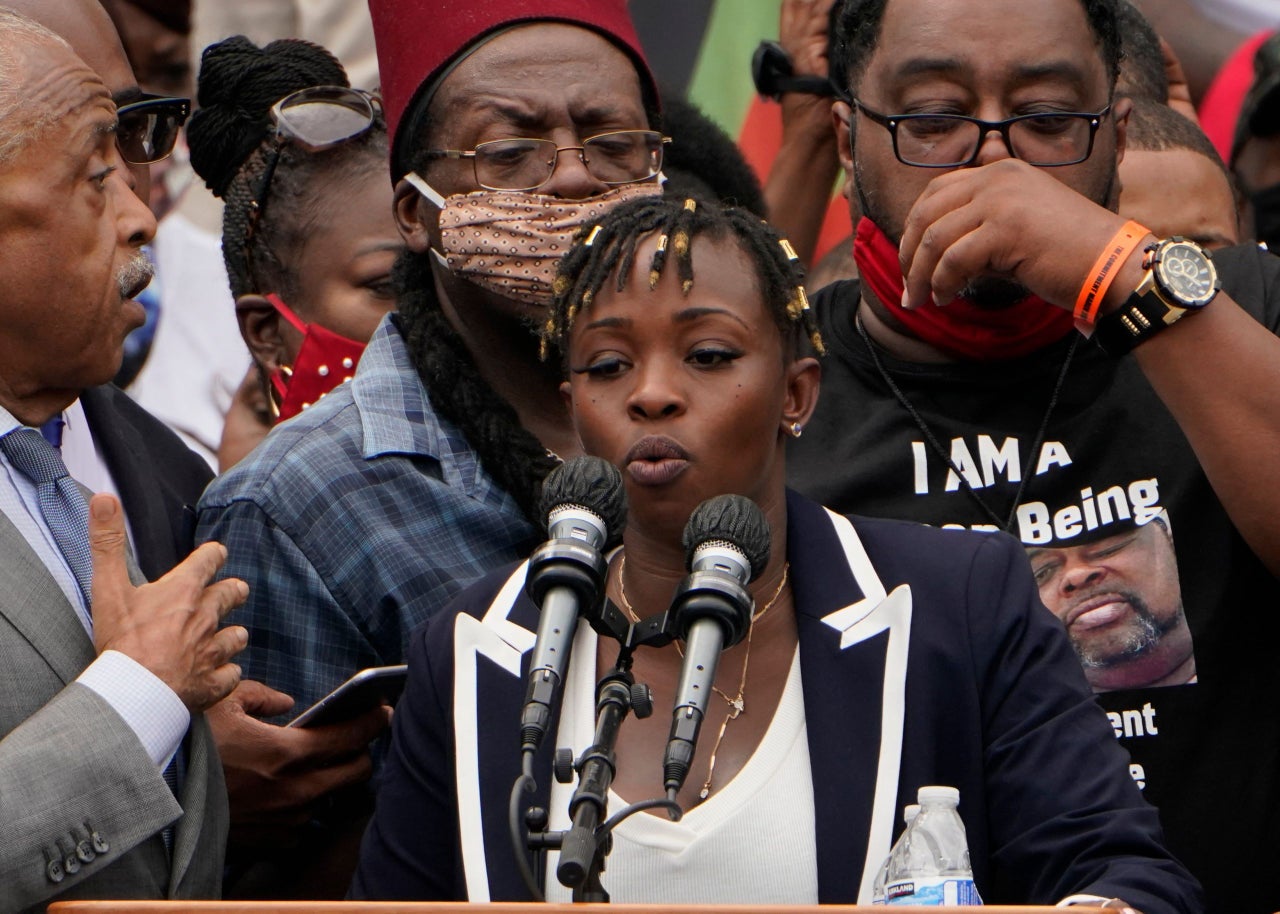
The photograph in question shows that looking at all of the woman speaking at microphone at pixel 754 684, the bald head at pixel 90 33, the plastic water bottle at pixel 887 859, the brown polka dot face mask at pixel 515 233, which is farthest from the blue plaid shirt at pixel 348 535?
the plastic water bottle at pixel 887 859

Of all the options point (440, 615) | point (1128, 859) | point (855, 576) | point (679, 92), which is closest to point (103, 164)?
point (440, 615)

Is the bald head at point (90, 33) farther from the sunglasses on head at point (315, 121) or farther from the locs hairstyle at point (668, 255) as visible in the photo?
the locs hairstyle at point (668, 255)

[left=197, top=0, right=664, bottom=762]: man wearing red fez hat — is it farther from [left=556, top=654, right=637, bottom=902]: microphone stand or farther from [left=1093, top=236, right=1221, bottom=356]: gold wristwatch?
[left=556, top=654, right=637, bottom=902]: microphone stand

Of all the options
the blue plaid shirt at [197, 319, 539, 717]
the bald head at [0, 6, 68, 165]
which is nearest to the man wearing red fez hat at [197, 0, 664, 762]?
the blue plaid shirt at [197, 319, 539, 717]

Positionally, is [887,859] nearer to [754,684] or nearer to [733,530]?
[754,684]

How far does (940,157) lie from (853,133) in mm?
274

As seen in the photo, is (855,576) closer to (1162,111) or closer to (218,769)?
(218,769)

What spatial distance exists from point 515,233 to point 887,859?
6.20 ft

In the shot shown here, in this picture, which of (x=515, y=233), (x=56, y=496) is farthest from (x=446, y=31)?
(x=56, y=496)

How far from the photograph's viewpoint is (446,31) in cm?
451

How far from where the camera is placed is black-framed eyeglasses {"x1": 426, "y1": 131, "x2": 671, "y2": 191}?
4.34 m

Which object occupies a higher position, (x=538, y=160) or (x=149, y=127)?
(x=149, y=127)

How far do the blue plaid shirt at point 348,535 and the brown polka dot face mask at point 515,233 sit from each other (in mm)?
374

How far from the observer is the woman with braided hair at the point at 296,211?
5168mm
